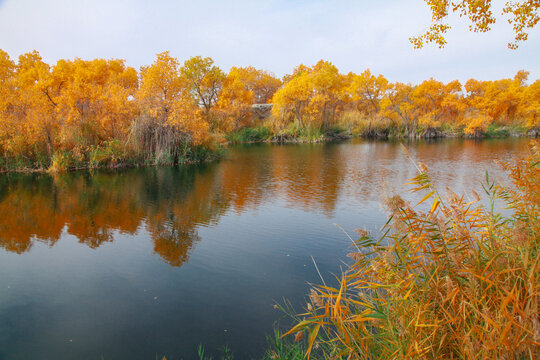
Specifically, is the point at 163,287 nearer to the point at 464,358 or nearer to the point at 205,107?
the point at 464,358

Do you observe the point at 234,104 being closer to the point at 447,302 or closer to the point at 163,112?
the point at 163,112

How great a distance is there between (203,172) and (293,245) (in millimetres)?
9923

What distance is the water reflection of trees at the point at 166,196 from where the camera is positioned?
737 cm

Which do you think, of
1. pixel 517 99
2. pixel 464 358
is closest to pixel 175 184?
pixel 464 358

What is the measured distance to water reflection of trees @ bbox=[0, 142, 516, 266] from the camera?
737cm

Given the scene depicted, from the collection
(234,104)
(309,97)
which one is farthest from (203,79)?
(309,97)

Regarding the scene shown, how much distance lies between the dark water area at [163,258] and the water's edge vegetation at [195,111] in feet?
12.7

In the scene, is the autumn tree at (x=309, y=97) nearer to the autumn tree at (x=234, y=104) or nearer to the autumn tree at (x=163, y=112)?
the autumn tree at (x=234, y=104)

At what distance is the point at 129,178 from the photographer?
45.4ft

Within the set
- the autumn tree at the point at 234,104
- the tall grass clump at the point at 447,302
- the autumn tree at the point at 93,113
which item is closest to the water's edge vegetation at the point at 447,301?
the tall grass clump at the point at 447,302

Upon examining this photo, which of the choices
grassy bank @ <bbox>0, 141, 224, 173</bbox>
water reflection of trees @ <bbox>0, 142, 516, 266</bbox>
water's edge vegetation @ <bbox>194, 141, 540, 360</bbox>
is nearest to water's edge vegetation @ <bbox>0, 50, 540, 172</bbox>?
grassy bank @ <bbox>0, 141, 224, 173</bbox>

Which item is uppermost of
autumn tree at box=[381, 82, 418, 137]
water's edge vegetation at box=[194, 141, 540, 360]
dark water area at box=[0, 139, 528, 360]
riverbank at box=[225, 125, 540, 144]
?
autumn tree at box=[381, 82, 418, 137]

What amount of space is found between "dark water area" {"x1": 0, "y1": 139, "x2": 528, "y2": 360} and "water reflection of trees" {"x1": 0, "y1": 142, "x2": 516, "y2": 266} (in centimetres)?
6

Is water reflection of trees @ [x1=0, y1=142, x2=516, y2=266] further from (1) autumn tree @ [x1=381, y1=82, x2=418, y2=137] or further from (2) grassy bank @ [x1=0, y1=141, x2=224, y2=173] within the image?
(1) autumn tree @ [x1=381, y1=82, x2=418, y2=137]
